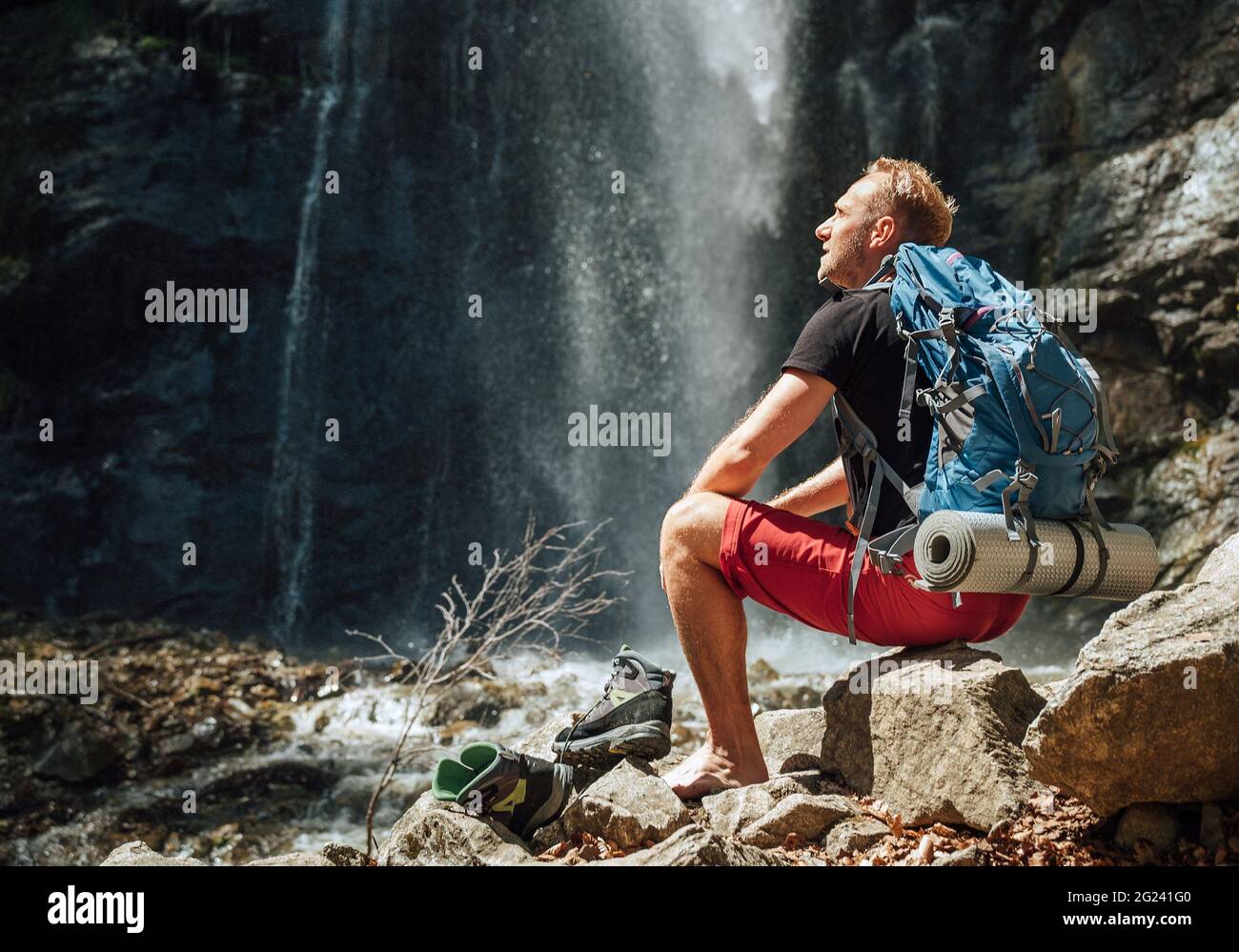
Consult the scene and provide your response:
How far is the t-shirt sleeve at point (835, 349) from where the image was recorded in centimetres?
314

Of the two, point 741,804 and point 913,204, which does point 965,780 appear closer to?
point 741,804

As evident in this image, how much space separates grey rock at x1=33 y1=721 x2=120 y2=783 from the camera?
30.6ft

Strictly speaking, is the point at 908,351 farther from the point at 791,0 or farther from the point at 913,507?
the point at 791,0

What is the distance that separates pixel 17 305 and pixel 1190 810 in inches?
645

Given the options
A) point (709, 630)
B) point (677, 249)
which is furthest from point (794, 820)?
point (677, 249)

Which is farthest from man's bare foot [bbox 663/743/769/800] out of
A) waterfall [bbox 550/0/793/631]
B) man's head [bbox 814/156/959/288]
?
waterfall [bbox 550/0/793/631]

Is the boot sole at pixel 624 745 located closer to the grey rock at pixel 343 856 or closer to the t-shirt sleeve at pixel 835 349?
the grey rock at pixel 343 856

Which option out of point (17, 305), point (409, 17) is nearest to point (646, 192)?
point (409, 17)

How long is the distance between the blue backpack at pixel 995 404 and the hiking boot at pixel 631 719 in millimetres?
889

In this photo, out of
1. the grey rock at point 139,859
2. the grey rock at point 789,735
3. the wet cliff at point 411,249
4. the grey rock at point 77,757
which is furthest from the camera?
the wet cliff at point 411,249

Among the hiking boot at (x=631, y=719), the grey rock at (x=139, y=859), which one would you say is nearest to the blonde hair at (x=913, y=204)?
the hiking boot at (x=631, y=719)

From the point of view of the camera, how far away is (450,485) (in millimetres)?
17047

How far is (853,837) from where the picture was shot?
3.18 meters

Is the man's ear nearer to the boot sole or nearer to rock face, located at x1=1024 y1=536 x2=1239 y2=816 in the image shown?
rock face, located at x1=1024 y1=536 x2=1239 y2=816
